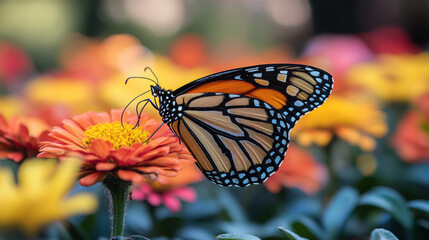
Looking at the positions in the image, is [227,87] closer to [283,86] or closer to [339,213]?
[283,86]

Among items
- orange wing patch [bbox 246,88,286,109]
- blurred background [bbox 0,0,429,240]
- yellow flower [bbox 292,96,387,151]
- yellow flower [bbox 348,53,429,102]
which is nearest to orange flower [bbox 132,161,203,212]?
blurred background [bbox 0,0,429,240]

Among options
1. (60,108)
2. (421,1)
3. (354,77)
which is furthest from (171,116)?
(421,1)

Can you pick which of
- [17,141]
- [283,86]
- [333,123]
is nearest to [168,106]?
[283,86]

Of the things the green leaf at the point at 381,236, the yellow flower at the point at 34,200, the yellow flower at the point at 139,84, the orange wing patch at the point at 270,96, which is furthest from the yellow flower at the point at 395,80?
the yellow flower at the point at 34,200

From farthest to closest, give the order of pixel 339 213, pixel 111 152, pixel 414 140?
pixel 414 140 → pixel 339 213 → pixel 111 152

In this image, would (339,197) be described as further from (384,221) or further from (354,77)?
(354,77)

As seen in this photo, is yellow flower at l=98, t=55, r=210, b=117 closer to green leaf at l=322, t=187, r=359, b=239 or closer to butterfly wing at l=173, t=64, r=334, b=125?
butterfly wing at l=173, t=64, r=334, b=125
